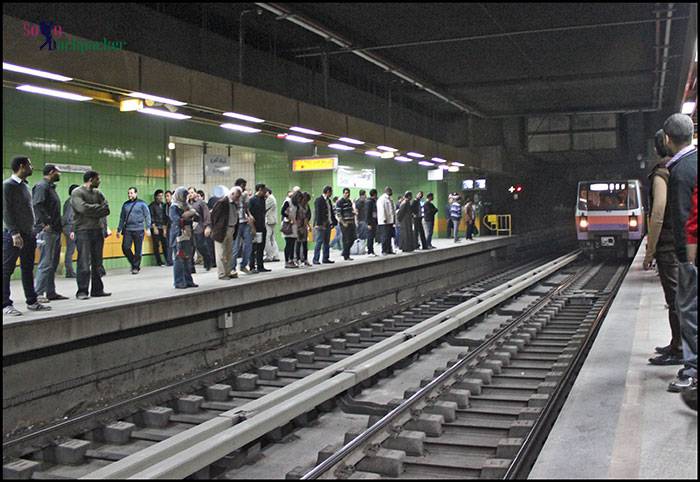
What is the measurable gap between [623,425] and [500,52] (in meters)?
9.26

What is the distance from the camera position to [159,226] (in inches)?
559

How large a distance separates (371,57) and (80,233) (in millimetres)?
5930

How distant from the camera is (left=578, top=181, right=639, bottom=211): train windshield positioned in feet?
69.2

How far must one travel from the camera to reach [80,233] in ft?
28.9

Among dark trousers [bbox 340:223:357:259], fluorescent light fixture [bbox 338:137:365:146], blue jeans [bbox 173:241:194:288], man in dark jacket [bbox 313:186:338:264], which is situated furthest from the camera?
dark trousers [bbox 340:223:357:259]

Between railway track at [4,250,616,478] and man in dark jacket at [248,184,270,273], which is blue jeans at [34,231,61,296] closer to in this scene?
railway track at [4,250,616,478]

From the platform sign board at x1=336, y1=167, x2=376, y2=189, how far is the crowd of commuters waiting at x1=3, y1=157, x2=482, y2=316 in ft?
7.21

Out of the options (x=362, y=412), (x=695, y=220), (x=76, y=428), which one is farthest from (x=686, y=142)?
(x=76, y=428)

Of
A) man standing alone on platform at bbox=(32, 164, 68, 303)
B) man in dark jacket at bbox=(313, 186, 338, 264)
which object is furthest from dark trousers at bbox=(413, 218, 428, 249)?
man standing alone on platform at bbox=(32, 164, 68, 303)

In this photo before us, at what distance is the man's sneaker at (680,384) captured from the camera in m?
4.90

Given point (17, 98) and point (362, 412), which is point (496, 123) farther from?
point (362, 412)

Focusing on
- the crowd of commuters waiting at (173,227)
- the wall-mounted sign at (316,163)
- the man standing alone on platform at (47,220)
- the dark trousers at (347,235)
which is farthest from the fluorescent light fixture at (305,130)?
the man standing alone on platform at (47,220)

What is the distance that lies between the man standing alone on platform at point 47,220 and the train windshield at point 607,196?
16859 mm

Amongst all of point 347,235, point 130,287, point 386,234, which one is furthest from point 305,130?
point 386,234
